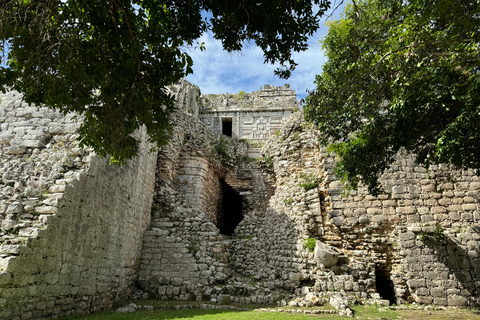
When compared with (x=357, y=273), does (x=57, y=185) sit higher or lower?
higher

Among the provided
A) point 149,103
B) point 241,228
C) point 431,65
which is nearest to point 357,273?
point 241,228

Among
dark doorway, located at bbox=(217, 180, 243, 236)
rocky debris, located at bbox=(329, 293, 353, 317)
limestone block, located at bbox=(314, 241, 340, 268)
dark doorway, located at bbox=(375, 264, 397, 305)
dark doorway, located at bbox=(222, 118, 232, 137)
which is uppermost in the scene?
dark doorway, located at bbox=(222, 118, 232, 137)

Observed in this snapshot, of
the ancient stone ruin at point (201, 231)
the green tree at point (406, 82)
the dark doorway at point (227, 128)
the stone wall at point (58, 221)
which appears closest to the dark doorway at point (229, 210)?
the ancient stone ruin at point (201, 231)

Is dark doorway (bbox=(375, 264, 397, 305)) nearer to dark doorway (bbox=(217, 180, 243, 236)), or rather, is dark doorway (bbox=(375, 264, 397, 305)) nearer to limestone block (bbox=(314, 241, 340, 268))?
limestone block (bbox=(314, 241, 340, 268))

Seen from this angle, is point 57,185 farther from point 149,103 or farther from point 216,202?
point 216,202

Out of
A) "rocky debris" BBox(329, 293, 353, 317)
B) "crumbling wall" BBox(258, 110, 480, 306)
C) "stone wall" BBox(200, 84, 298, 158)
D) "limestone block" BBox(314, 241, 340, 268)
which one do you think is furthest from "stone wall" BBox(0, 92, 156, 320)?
"stone wall" BBox(200, 84, 298, 158)

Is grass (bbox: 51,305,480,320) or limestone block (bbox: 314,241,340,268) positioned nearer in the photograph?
grass (bbox: 51,305,480,320)

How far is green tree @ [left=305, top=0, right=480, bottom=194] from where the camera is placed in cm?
551

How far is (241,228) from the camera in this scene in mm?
11641

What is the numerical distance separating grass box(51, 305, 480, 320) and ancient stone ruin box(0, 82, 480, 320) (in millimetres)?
443

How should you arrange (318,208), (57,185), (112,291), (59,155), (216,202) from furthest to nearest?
(216,202), (318,208), (112,291), (59,155), (57,185)

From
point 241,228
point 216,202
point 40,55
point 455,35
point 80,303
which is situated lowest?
point 80,303

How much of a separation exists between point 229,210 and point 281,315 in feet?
30.1

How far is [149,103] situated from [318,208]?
655 centimetres
